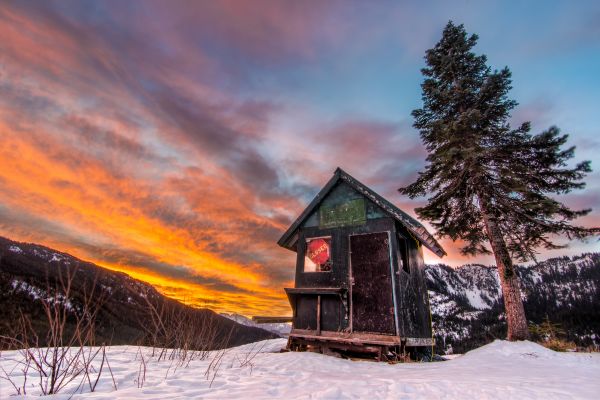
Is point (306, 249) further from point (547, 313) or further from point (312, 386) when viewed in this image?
point (547, 313)

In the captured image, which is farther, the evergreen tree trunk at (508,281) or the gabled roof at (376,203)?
the evergreen tree trunk at (508,281)

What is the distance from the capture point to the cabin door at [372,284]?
10.7 metres

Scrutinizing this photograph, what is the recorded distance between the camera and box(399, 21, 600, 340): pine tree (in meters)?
12.7

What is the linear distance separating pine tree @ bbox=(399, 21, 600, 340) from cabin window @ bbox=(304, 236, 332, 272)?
538cm

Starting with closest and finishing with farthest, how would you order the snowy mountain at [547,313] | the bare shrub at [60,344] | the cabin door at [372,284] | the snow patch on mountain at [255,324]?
the bare shrub at [60,344] → the snow patch on mountain at [255,324] → the cabin door at [372,284] → the snowy mountain at [547,313]

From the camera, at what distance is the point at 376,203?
12195 mm

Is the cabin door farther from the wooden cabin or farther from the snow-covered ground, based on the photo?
the snow-covered ground

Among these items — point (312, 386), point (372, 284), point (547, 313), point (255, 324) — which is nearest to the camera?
point (312, 386)

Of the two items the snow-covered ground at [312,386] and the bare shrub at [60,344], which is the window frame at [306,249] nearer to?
the snow-covered ground at [312,386]

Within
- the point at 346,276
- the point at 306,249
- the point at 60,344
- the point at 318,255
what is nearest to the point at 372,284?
the point at 346,276

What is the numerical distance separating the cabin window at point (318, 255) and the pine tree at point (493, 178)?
17.6 ft

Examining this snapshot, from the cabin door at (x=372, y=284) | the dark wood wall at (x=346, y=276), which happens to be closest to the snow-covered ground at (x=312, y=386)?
the cabin door at (x=372, y=284)

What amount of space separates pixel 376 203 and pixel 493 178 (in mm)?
5899

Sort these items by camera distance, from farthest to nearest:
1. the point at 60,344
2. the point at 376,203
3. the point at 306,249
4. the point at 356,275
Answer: the point at 306,249
the point at 376,203
the point at 356,275
the point at 60,344
